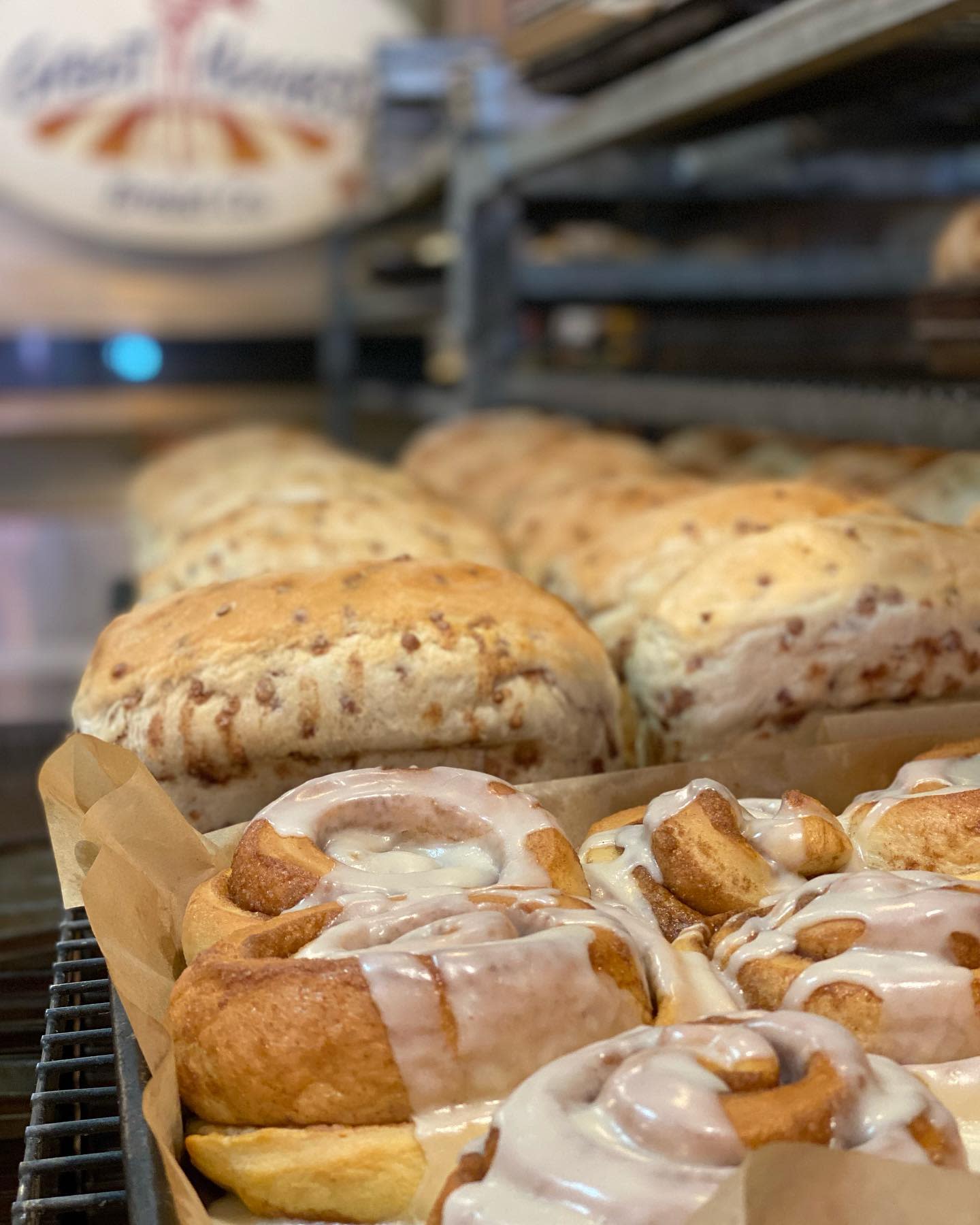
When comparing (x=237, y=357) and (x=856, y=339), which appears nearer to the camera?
(x=856, y=339)

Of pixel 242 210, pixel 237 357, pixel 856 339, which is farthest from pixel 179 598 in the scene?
pixel 237 357

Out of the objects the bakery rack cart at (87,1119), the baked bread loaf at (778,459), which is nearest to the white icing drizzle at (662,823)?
the bakery rack cart at (87,1119)

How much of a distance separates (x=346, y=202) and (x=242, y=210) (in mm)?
407

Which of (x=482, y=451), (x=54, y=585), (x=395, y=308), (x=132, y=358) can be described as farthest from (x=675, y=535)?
(x=132, y=358)

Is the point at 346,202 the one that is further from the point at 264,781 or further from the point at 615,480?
the point at 264,781

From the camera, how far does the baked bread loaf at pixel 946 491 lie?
6.62ft

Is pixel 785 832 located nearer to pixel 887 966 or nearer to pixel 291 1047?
pixel 887 966

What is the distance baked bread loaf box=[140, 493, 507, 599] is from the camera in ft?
6.20

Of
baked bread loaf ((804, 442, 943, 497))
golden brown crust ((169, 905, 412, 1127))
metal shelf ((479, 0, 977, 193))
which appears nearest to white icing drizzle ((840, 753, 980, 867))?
golden brown crust ((169, 905, 412, 1127))

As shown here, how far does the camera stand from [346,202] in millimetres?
5590

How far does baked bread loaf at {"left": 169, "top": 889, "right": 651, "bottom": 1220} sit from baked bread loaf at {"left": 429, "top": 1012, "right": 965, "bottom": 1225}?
0.06 metres

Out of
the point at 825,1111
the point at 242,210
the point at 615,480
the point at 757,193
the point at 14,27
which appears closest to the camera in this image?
the point at 825,1111

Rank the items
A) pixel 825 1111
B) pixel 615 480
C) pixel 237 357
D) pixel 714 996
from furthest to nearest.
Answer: pixel 237 357 < pixel 615 480 < pixel 714 996 < pixel 825 1111

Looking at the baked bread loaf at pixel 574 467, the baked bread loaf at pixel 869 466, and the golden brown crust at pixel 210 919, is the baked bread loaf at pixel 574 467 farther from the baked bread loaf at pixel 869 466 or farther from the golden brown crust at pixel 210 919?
the golden brown crust at pixel 210 919
